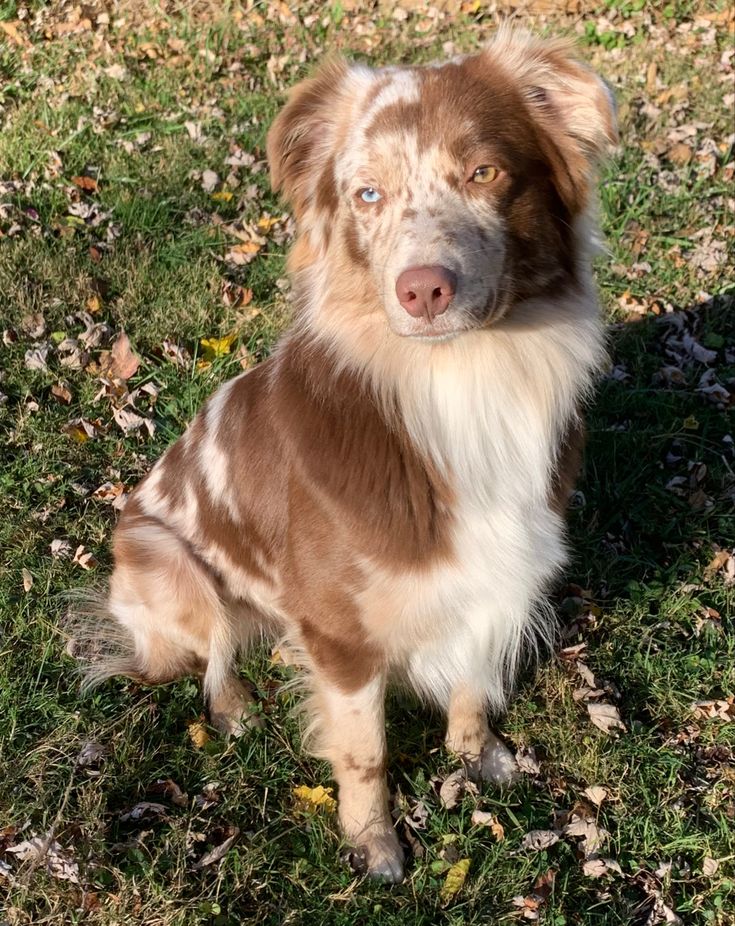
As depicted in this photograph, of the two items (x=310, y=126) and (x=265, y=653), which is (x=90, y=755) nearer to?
(x=265, y=653)

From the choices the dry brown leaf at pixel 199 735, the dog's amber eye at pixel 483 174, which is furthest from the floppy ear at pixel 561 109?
the dry brown leaf at pixel 199 735

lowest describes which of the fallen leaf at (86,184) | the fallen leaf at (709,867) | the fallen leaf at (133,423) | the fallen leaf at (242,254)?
the fallen leaf at (709,867)

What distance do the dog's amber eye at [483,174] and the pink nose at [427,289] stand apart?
39 centimetres

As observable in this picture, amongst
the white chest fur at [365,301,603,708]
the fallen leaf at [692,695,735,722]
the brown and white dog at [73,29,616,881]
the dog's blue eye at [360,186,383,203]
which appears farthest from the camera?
the fallen leaf at [692,695,735,722]

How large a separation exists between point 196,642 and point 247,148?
4.52 m

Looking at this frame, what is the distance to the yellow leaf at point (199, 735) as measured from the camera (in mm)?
3637

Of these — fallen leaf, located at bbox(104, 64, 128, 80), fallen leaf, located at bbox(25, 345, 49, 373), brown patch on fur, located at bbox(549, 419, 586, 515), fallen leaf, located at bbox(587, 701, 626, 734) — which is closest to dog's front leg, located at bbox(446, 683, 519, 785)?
fallen leaf, located at bbox(587, 701, 626, 734)

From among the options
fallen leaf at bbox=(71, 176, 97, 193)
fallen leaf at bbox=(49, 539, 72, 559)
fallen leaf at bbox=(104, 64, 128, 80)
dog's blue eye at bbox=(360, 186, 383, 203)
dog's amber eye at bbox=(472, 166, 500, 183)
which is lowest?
fallen leaf at bbox=(49, 539, 72, 559)

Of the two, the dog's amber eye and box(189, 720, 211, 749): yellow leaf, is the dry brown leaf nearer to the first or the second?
box(189, 720, 211, 749): yellow leaf

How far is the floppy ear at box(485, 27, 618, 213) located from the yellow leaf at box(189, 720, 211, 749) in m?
2.55

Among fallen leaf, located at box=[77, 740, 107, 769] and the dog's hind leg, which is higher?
the dog's hind leg

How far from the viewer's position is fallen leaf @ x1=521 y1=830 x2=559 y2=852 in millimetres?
3242

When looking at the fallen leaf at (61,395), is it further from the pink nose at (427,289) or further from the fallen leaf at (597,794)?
the fallen leaf at (597,794)

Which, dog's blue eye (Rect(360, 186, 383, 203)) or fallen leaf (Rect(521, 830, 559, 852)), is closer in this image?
dog's blue eye (Rect(360, 186, 383, 203))
